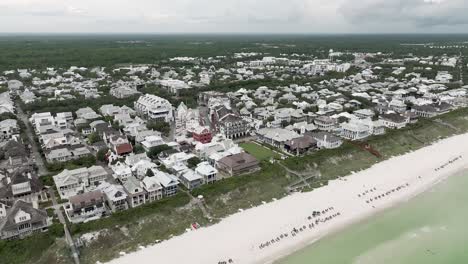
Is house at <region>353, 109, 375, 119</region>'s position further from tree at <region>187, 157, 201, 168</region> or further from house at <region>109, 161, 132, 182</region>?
house at <region>109, 161, 132, 182</region>

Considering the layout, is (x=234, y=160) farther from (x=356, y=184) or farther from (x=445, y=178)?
(x=445, y=178)

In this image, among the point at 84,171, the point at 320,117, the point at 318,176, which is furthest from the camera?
the point at 320,117

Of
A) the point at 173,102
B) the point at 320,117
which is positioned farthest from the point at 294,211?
the point at 173,102

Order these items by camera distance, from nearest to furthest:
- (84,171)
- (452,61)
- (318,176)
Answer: (84,171) → (318,176) → (452,61)

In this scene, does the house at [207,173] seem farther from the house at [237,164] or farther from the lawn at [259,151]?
the lawn at [259,151]

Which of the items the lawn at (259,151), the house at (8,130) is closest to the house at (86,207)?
the lawn at (259,151)

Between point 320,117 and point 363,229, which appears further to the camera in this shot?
point 320,117

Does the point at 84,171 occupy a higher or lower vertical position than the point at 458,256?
higher
